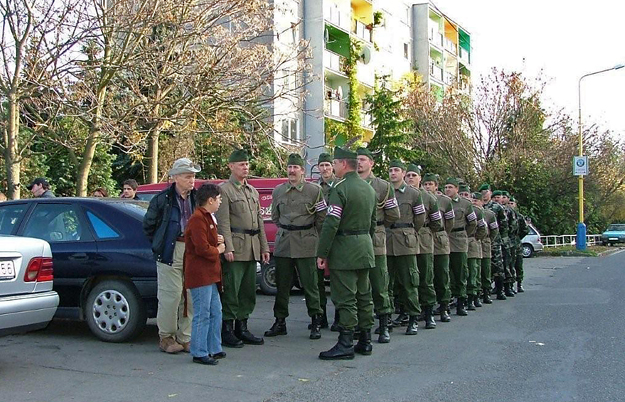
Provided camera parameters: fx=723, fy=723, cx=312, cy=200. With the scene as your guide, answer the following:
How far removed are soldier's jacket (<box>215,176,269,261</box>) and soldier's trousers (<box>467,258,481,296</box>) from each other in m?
4.47

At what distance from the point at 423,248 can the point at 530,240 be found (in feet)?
67.8

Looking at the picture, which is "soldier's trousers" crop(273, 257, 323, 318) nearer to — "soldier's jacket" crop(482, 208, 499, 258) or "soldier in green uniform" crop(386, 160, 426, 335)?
"soldier in green uniform" crop(386, 160, 426, 335)

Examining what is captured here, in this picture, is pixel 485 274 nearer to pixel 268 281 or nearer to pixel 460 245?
pixel 460 245

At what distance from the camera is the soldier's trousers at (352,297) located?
7.36 meters

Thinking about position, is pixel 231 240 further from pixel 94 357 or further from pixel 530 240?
pixel 530 240

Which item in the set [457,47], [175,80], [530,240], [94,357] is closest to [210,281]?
[94,357]

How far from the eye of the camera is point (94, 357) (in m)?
7.27

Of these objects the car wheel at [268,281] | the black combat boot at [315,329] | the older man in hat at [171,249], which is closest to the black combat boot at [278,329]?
the black combat boot at [315,329]

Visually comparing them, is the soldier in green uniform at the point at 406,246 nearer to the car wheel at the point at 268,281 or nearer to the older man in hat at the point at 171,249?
the older man in hat at the point at 171,249

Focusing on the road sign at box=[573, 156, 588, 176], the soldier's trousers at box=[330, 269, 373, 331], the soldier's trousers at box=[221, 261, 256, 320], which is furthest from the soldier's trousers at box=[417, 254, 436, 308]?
the road sign at box=[573, 156, 588, 176]

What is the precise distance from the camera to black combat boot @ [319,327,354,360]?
7.30 metres

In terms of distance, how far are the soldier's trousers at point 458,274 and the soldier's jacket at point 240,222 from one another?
390 cm

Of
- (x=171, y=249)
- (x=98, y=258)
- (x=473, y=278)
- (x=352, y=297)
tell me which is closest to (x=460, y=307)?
(x=473, y=278)

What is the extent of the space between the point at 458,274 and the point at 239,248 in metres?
4.36
